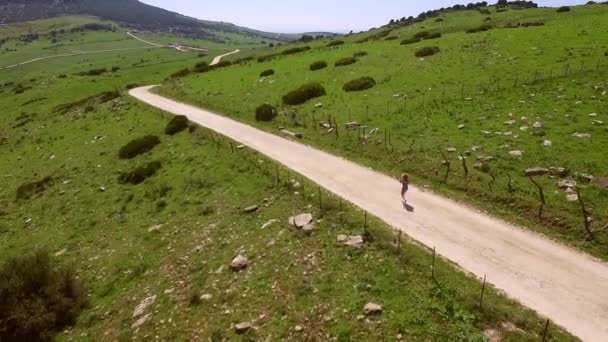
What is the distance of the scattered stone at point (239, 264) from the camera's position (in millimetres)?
17922

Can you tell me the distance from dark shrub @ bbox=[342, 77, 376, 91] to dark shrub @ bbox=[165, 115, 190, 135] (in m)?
18.3

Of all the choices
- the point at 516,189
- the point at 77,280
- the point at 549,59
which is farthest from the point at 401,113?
the point at 77,280

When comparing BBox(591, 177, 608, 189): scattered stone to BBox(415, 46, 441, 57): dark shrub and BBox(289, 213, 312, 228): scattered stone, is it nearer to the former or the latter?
BBox(289, 213, 312, 228): scattered stone

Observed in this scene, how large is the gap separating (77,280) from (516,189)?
23541 mm

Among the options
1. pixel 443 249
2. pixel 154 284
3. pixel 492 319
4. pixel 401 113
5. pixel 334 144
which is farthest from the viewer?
pixel 401 113

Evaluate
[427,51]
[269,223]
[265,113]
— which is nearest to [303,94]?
[265,113]

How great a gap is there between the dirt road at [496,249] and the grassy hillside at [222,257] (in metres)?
0.99

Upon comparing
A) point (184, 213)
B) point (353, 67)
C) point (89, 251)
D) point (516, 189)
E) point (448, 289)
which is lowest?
point (89, 251)

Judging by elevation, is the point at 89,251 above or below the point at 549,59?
below

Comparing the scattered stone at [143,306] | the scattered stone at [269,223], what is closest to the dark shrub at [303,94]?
the scattered stone at [269,223]

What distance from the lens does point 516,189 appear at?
2095 cm

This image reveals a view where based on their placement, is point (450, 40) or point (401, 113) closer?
point (401, 113)

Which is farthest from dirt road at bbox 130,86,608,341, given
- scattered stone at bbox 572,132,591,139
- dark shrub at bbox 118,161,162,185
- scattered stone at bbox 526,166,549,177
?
dark shrub at bbox 118,161,162,185

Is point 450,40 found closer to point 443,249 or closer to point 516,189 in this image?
point 516,189
